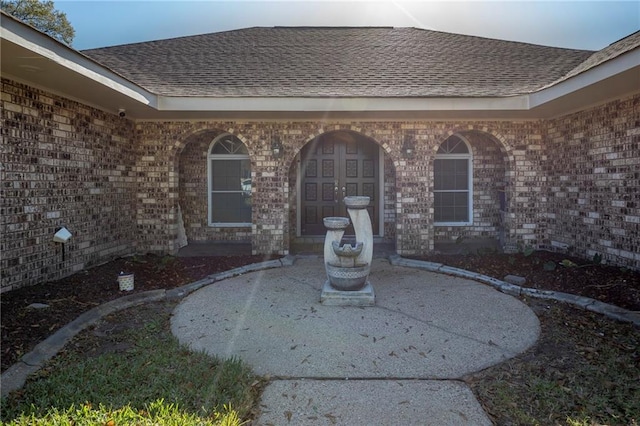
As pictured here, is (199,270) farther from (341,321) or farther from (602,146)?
(602,146)

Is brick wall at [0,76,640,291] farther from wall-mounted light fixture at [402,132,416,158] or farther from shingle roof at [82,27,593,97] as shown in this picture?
shingle roof at [82,27,593,97]

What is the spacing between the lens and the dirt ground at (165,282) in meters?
3.99

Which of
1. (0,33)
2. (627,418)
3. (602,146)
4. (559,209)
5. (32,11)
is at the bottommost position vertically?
(627,418)

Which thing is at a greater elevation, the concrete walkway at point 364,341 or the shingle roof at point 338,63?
the shingle roof at point 338,63

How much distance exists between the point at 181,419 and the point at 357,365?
144 cm

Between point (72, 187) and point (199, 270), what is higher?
point (72, 187)

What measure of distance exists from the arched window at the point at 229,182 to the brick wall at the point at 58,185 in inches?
65.2

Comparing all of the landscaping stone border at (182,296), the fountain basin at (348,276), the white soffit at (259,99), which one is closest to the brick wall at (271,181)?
the white soffit at (259,99)

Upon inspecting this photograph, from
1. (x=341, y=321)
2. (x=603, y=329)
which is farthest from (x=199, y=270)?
(x=603, y=329)

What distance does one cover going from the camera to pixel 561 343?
3676 millimetres

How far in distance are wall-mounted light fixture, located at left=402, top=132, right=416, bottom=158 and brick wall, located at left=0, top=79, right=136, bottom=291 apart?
5.27 metres

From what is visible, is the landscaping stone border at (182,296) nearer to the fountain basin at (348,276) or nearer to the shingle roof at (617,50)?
the fountain basin at (348,276)

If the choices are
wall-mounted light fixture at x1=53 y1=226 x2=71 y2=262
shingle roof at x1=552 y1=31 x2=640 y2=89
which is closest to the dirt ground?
wall-mounted light fixture at x1=53 y1=226 x2=71 y2=262

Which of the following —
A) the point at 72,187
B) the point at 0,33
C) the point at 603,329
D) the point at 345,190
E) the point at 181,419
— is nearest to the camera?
the point at 181,419
